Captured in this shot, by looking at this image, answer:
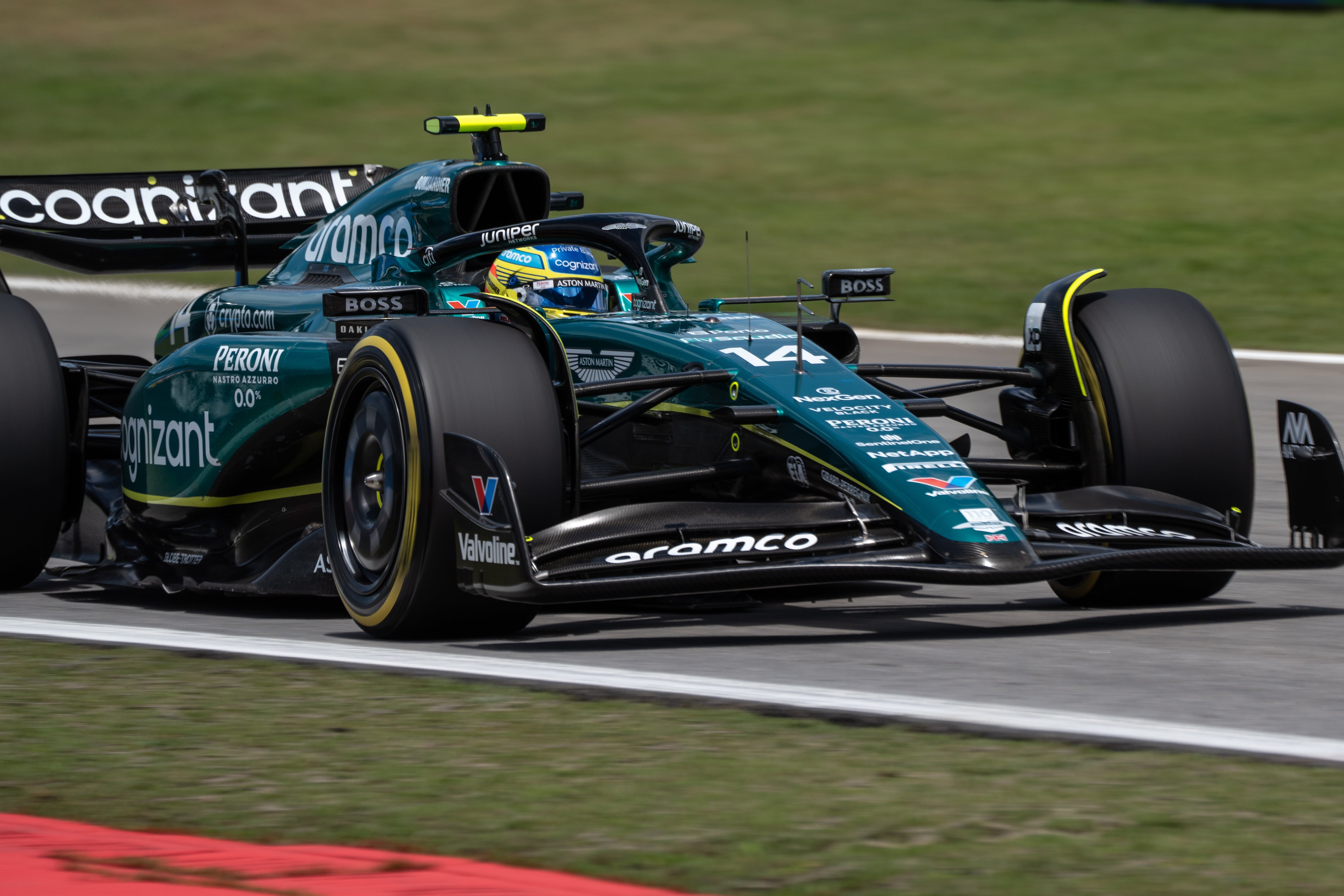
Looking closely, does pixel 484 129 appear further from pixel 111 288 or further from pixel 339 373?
pixel 111 288

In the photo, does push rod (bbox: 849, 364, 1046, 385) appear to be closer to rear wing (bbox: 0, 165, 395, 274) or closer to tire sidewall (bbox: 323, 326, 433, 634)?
tire sidewall (bbox: 323, 326, 433, 634)

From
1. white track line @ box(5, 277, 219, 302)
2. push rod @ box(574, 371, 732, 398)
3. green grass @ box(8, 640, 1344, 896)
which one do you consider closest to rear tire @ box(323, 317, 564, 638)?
push rod @ box(574, 371, 732, 398)

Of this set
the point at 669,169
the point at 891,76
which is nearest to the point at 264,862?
the point at 669,169

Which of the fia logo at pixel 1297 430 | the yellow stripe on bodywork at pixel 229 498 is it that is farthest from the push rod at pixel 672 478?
the fia logo at pixel 1297 430

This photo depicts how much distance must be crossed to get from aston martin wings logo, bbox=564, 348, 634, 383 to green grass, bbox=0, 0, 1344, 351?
8982mm

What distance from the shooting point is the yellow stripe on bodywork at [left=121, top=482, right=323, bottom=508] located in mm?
7090

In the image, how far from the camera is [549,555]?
19.2 ft

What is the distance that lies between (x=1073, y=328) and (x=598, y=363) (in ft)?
5.46

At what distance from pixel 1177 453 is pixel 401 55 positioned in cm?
2544

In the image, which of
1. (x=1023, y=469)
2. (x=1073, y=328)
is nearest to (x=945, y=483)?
(x=1023, y=469)

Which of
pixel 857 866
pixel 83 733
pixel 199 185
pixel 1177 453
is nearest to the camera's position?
pixel 857 866

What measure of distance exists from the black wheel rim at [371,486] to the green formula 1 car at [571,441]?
0.01 meters

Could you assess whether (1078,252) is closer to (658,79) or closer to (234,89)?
(658,79)

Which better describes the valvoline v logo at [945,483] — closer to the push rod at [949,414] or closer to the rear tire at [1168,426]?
the push rod at [949,414]
